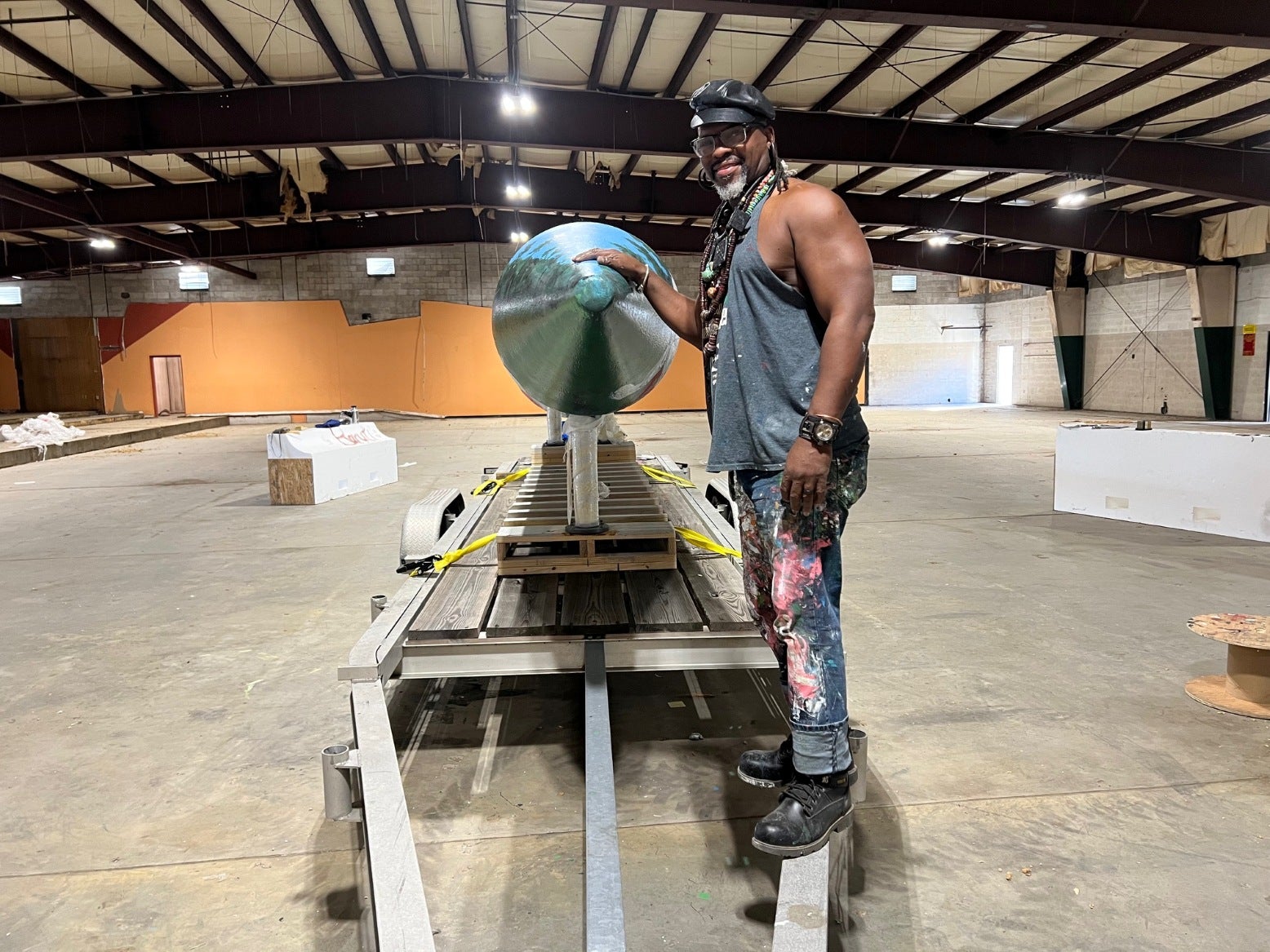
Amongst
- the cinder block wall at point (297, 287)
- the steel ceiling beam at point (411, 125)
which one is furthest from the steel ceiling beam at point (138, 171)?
the cinder block wall at point (297, 287)

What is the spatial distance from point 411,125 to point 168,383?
16.6m

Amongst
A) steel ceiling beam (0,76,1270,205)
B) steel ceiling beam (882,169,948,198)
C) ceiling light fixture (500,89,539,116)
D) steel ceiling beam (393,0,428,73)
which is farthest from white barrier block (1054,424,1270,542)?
steel ceiling beam (882,169,948,198)

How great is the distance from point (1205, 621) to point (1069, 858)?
1.66 metres

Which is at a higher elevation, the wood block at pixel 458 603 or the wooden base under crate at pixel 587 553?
the wooden base under crate at pixel 587 553

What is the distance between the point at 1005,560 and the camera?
5.65 metres

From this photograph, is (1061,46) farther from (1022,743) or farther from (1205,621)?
(1022,743)

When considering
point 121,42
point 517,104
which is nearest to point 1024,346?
point 517,104

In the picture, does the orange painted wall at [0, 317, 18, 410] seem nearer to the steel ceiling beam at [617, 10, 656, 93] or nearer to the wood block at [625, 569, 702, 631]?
the steel ceiling beam at [617, 10, 656, 93]

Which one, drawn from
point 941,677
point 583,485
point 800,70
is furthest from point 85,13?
Answer: point 941,677

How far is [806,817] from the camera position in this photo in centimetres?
187

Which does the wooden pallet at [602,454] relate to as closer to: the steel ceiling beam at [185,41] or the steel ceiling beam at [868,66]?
the steel ceiling beam at [868,66]

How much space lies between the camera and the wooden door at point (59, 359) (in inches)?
883

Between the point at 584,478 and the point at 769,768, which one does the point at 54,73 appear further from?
the point at 769,768

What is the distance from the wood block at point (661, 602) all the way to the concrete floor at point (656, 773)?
0.54 metres
